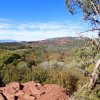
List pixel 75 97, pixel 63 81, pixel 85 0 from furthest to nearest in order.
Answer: pixel 63 81, pixel 85 0, pixel 75 97

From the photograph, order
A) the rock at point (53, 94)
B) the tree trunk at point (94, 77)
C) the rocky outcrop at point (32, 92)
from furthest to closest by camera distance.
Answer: the rocky outcrop at point (32, 92), the rock at point (53, 94), the tree trunk at point (94, 77)

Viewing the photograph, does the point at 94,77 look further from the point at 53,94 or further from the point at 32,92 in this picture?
the point at 32,92

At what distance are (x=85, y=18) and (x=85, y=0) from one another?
108cm

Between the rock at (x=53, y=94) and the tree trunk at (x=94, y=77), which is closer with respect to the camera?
the tree trunk at (x=94, y=77)

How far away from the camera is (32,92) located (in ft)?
68.7

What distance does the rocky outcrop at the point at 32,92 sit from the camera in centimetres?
2025

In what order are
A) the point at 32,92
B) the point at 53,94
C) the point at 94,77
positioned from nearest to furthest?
the point at 94,77, the point at 53,94, the point at 32,92

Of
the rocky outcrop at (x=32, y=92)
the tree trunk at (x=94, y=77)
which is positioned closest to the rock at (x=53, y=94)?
the rocky outcrop at (x=32, y=92)

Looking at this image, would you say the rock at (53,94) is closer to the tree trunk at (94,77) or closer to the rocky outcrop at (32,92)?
the rocky outcrop at (32,92)

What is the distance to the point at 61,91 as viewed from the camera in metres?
20.8

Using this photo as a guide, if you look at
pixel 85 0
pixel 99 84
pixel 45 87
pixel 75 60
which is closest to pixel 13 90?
pixel 45 87

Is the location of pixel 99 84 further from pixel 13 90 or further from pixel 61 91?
pixel 13 90

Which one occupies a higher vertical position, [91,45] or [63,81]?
[91,45]

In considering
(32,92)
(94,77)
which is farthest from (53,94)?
(94,77)
